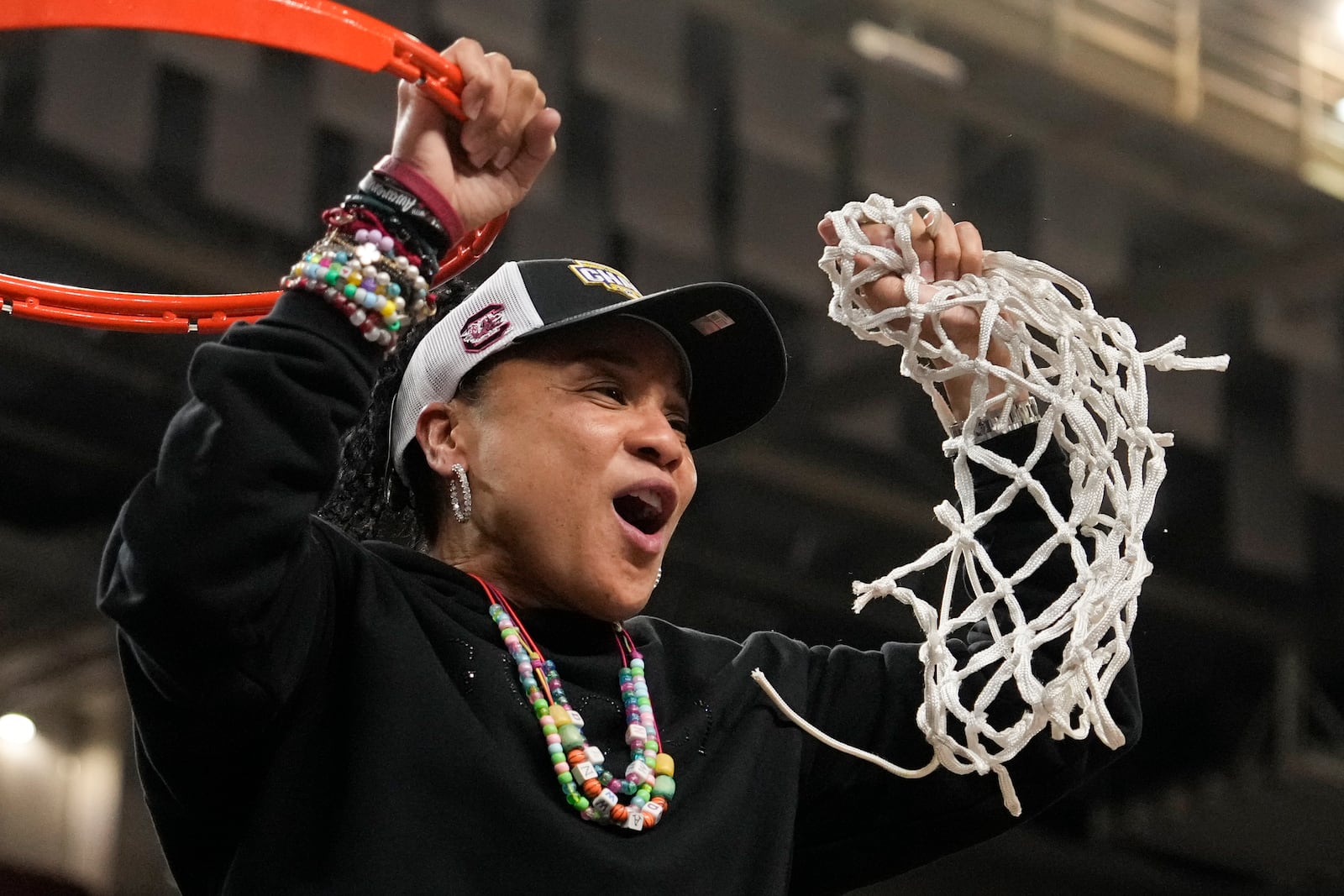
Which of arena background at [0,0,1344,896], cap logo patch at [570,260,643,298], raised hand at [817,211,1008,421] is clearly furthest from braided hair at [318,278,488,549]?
arena background at [0,0,1344,896]

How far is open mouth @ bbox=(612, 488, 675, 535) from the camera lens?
4.93 ft

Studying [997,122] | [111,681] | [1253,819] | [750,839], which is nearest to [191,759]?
[750,839]

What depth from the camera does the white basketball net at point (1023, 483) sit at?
56.7 inches

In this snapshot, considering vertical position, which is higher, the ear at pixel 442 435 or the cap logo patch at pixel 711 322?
the cap logo patch at pixel 711 322

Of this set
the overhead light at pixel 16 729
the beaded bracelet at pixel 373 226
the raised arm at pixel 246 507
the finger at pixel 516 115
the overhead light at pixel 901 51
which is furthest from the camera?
the overhead light at pixel 16 729

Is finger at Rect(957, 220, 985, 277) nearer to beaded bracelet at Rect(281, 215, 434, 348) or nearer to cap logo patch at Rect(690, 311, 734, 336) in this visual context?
cap logo patch at Rect(690, 311, 734, 336)

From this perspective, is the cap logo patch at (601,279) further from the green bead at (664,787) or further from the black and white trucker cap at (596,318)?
the green bead at (664,787)

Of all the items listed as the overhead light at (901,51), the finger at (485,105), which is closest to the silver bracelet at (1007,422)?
the finger at (485,105)

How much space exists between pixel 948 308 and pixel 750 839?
1.61 feet

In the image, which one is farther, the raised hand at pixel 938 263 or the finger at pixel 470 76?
the raised hand at pixel 938 263

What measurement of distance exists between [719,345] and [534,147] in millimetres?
304

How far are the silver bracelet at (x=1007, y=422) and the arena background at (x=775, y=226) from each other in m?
1.04

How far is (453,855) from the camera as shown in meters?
1.26

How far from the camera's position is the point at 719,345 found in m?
1.61
